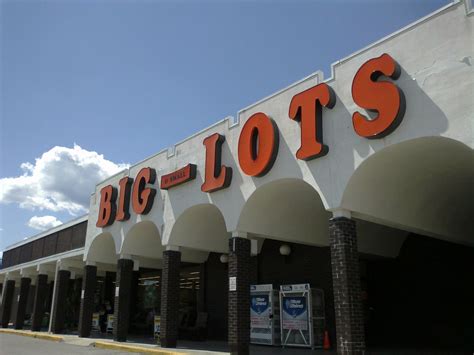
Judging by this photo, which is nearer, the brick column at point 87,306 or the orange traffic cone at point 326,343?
the orange traffic cone at point 326,343

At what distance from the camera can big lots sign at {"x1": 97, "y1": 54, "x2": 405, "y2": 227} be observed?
1037 centimetres

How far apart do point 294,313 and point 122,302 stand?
770 centimetres

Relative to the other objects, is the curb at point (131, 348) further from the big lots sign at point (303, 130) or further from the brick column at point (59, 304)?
the brick column at point (59, 304)

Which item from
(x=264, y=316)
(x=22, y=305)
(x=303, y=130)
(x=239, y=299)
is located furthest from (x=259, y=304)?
(x=22, y=305)

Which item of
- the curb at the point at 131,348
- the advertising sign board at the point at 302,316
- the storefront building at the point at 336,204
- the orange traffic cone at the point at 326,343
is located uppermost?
the storefront building at the point at 336,204

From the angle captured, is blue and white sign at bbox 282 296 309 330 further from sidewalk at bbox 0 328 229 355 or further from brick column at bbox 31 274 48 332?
brick column at bbox 31 274 48 332

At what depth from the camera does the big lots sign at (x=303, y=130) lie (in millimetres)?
10367

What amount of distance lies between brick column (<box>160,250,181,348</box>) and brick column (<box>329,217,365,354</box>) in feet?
24.8

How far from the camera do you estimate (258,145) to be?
45.2 feet

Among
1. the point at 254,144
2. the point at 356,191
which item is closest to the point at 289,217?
the point at 254,144

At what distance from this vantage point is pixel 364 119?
10836mm

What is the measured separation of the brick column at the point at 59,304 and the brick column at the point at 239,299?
1544 cm

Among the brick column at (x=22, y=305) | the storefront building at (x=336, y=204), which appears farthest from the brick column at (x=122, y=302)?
Answer: the brick column at (x=22, y=305)

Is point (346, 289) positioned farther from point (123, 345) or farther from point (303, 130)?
point (123, 345)
